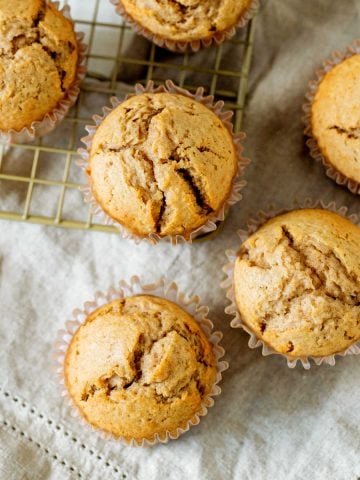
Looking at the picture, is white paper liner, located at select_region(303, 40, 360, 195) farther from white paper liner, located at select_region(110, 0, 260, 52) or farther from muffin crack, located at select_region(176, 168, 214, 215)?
muffin crack, located at select_region(176, 168, 214, 215)

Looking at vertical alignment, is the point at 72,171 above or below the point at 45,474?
above

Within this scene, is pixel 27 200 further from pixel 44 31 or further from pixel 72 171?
pixel 44 31

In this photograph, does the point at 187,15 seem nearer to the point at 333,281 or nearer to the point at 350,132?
the point at 350,132

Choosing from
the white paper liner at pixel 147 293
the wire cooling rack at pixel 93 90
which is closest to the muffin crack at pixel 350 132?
the wire cooling rack at pixel 93 90

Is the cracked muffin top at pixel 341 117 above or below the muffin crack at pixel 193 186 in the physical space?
above

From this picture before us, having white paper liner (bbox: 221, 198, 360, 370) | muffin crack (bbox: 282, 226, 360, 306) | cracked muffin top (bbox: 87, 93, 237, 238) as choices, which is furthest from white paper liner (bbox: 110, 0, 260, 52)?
muffin crack (bbox: 282, 226, 360, 306)

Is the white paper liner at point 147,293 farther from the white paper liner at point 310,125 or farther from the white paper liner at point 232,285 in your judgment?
the white paper liner at point 310,125

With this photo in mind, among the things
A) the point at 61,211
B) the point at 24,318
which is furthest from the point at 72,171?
the point at 24,318
